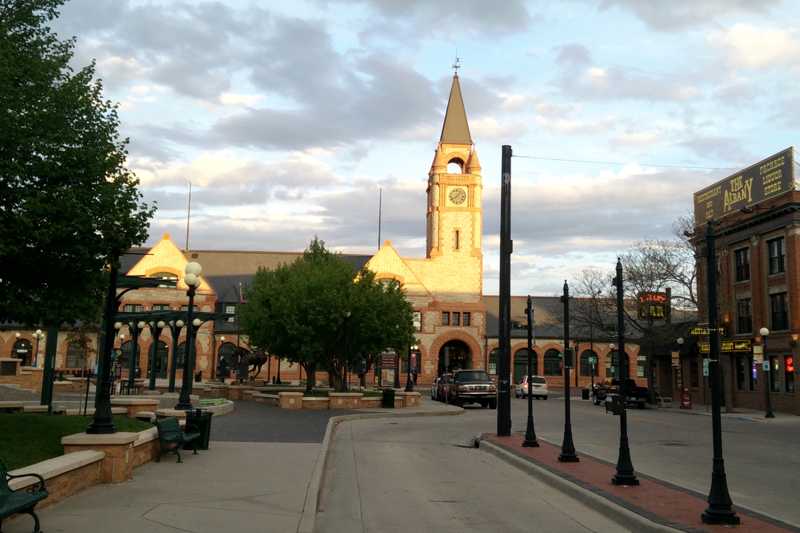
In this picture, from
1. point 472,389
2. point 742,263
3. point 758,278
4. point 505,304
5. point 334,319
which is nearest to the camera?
point 505,304

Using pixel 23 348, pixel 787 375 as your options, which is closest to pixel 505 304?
pixel 787 375

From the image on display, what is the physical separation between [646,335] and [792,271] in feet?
35.4

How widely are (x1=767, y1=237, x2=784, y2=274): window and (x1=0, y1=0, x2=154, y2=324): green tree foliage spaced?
3560cm

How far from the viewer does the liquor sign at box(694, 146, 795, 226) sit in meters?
39.2

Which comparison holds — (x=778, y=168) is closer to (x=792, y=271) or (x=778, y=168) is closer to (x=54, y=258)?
(x=792, y=271)

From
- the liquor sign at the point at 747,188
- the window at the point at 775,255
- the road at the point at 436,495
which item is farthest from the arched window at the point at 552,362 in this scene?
the road at the point at 436,495

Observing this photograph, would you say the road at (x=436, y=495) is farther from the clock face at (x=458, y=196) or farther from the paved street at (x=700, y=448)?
the clock face at (x=458, y=196)

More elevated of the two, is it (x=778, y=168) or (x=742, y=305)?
(x=778, y=168)

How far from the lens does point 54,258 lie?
12.6 meters

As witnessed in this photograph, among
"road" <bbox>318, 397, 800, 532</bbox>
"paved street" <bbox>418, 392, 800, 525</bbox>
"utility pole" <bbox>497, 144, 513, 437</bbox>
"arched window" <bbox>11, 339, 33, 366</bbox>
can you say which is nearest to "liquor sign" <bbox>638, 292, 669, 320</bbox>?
"paved street" <bbox>418, 392, 800, 525</bbox>

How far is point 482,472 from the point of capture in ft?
49.6

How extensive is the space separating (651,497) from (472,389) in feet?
97.0

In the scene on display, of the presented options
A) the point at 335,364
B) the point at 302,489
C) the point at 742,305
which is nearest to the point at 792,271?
the point at 742,305

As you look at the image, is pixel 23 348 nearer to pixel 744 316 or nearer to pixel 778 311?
pixel 744 316
